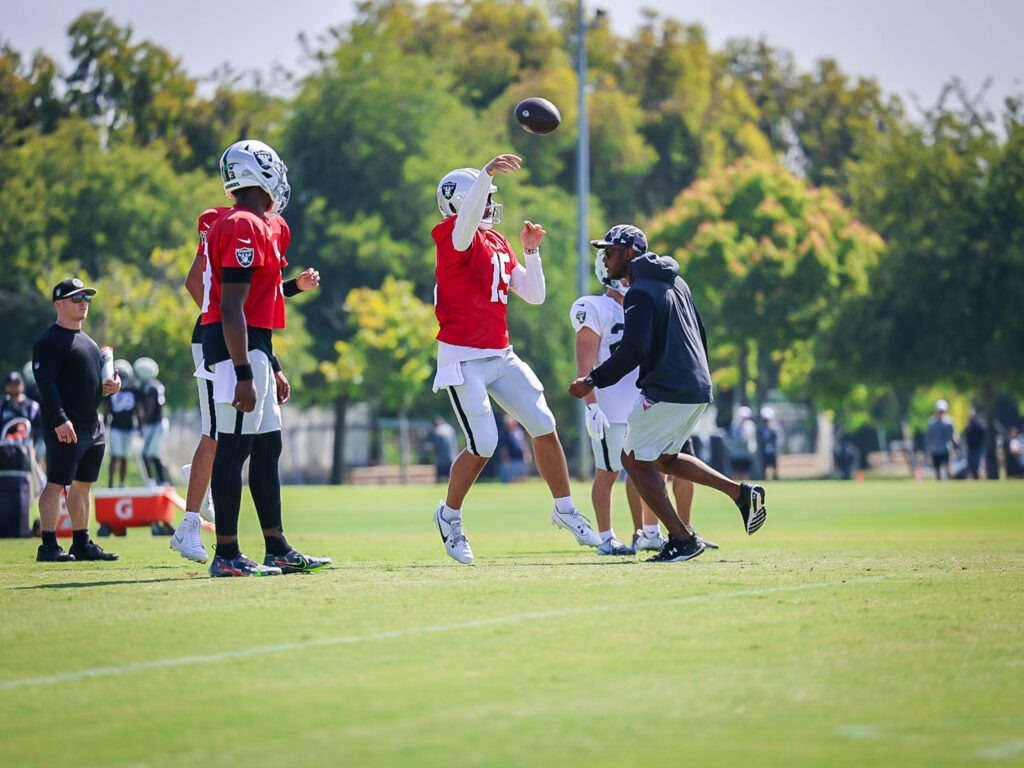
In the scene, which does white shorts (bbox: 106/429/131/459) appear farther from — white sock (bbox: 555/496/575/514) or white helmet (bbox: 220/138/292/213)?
white helmet (bbox: 220/138/292/213)

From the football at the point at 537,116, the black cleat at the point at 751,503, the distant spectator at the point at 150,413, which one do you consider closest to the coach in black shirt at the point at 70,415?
the football at the point at 537,116

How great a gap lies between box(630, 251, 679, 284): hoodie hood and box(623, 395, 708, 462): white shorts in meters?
0.82

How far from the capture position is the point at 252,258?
27.3ft

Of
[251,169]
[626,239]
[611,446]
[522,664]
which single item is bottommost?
[522,664]

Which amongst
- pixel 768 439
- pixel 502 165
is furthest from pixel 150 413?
pixel 768 439

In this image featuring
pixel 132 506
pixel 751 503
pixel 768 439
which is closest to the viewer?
pixel 751 503

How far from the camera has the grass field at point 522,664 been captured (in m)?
4.27

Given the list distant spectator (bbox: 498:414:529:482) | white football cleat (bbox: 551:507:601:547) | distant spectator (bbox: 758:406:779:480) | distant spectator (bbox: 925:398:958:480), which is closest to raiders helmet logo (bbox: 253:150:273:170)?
white football cleat (bbox: 551:507:601:547)

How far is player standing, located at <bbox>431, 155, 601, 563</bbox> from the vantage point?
31.2 feet

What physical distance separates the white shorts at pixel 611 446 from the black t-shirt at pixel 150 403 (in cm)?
1179

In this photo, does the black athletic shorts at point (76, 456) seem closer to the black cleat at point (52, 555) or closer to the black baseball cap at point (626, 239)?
the black cleat at point (52, 555)

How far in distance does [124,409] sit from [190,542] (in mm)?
13308

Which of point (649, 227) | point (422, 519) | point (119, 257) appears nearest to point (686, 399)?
point (422, 519)

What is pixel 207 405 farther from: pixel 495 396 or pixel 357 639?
pixel 357 639
